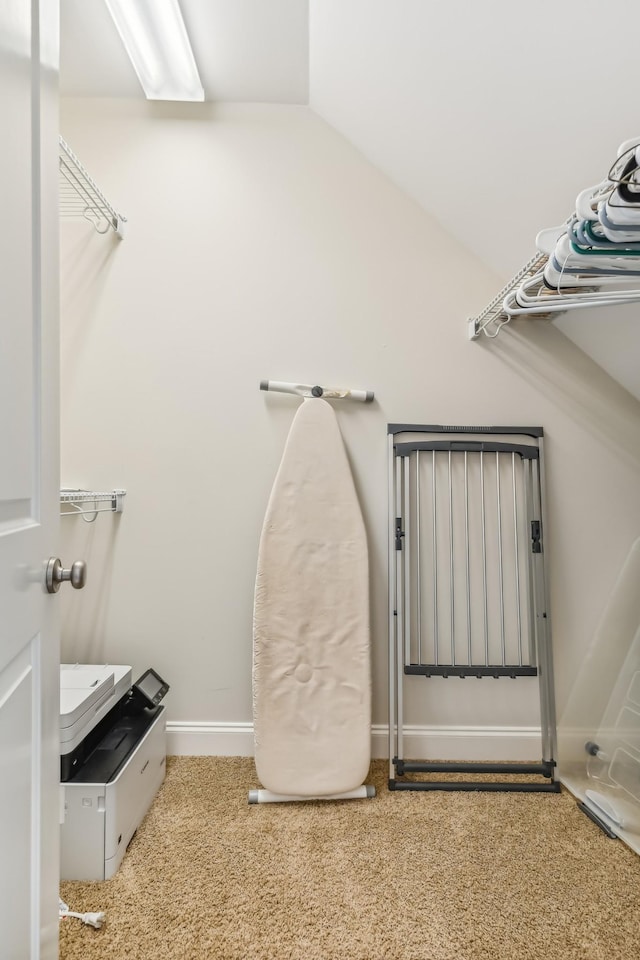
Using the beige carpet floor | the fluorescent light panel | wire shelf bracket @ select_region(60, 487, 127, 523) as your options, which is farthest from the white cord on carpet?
the fluorescent light panel

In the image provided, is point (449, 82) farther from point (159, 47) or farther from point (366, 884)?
point (366, 884)

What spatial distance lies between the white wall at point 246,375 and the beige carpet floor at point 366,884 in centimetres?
37

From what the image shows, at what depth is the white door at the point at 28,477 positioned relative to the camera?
0.67 m

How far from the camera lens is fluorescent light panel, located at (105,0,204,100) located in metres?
1.49

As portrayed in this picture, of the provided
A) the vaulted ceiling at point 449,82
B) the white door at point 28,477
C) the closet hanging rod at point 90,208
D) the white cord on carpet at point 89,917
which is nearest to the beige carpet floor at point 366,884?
the white cord on carpet at point 89,917

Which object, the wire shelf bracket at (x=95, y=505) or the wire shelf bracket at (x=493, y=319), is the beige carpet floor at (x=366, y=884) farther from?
the wire shelf bracket at (x=493, y=319)

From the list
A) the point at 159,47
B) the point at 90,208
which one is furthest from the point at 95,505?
the point at 159,47

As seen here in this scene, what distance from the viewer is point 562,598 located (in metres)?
1.92

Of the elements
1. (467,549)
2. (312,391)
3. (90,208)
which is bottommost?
(467,549)

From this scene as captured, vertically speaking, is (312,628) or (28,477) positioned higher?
(28,477)

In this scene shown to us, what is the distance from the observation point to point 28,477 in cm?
77

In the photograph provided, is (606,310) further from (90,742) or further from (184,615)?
(90,742)

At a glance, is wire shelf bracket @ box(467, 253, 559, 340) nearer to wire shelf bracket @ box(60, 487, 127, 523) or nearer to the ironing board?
the ironing board

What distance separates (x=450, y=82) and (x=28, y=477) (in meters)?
1.52
